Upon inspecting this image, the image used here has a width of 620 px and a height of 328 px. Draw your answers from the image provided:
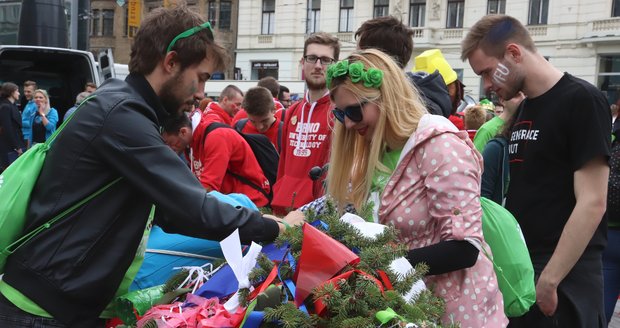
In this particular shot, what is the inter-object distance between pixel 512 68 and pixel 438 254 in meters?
1.07

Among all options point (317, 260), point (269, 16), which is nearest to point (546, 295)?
point (317, 260)

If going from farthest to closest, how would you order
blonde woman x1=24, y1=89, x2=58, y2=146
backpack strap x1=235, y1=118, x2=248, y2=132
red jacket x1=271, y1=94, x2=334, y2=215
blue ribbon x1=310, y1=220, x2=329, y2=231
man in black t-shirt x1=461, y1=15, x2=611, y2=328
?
blonde woman x1=24, y1=89, x2=58, y2=146, backpack strap x1=235, y1=118, x2=248, y2=132, red jacket x1=271, y1=94, x2=334, y2=215, man in black t-shirt x1=461, y1=15, x2=611, y2=328, blue ribbon x1=310, y1=220, x2=329, y2=231

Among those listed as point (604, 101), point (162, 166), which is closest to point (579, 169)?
point (604, 101)

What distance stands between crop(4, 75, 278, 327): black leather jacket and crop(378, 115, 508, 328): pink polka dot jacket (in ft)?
2.18

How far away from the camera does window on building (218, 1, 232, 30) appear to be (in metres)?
42.9

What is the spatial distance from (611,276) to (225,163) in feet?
9.10

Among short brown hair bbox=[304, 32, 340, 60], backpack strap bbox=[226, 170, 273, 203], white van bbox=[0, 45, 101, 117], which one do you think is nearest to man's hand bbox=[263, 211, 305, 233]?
short brown hair bbox=[304, 32, 340, 60]

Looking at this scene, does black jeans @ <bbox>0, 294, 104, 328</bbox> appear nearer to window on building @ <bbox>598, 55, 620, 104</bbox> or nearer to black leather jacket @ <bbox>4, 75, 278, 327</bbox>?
black leather jacket @ <bbox>4, 75, 278, 327</bbox>

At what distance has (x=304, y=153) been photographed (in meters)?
4.52

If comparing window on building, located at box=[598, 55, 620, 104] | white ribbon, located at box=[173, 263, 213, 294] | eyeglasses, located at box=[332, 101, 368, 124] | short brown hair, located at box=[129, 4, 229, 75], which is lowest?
white ribbon, located at box=[173, 263, 213, 294]

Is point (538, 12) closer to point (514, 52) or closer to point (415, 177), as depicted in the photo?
point (514, 52)

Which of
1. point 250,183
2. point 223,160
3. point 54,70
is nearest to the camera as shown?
point 223,160

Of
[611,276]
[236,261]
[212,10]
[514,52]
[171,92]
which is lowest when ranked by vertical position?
[611,276]

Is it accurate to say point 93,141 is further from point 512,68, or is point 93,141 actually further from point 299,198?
point 299,198
